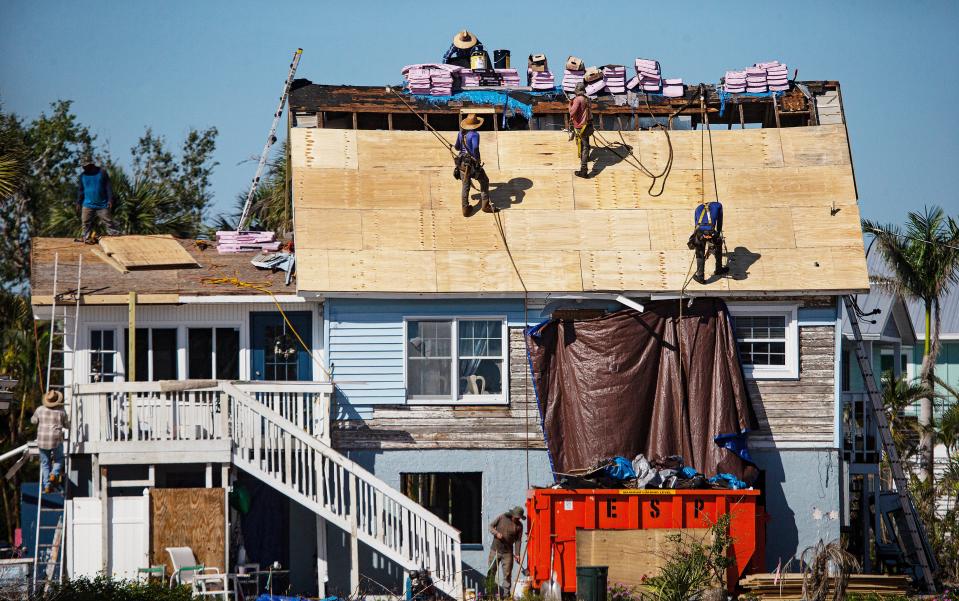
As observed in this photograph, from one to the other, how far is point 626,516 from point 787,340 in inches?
179

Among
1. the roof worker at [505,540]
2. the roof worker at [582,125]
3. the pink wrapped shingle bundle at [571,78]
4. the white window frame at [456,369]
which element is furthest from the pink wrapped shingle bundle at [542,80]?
the roof worker at [505,540]

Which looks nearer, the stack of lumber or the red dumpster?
the stack of lumber

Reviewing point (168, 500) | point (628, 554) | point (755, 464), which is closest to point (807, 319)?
point (755, 464)

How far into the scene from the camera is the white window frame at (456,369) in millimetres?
22906

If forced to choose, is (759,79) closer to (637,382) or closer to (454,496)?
(637,382)

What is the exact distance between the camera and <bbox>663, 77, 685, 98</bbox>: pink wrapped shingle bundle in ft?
88.7

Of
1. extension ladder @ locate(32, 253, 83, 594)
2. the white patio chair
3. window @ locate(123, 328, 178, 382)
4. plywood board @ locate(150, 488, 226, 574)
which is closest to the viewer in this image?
the white patio chair

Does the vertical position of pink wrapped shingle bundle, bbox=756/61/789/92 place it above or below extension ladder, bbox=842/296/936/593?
above

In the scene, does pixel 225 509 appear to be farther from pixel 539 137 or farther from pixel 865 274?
pixel 865 274

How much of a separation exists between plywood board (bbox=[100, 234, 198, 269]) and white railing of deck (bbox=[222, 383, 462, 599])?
11.7 feet

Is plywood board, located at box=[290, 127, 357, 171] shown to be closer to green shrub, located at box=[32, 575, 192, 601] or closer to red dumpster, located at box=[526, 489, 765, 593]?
red dumpster, located at box=[526, 489, 765, 593]

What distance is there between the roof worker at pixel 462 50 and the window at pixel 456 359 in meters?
6.95

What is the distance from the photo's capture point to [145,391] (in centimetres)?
2117

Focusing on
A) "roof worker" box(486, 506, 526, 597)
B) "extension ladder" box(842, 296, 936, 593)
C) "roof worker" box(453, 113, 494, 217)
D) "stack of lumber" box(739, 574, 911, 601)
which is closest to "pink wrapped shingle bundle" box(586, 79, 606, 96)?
"roof worker" box(453, 113, 494, 217)
